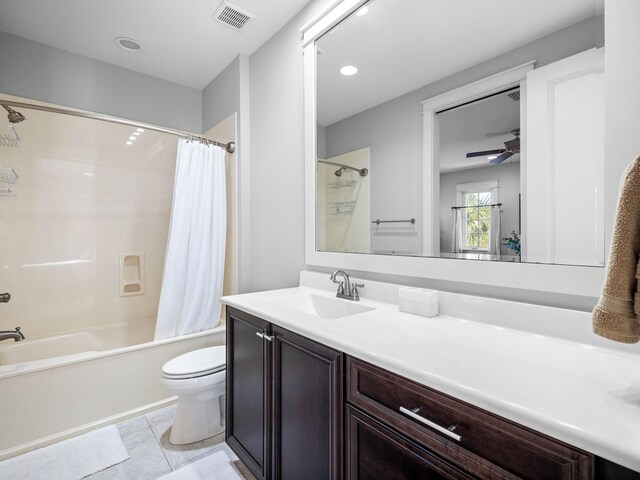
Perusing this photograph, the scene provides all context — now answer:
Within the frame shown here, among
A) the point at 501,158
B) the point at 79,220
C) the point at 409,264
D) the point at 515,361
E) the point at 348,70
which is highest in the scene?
the point at 348,70

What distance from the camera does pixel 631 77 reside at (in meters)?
0.87

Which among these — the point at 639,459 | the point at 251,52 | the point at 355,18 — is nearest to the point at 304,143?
the point at 355,18

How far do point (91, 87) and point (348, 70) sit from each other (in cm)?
219

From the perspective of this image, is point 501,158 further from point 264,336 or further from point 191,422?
point 191,422

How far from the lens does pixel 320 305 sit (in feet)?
5.47

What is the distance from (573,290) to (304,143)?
5.02ft

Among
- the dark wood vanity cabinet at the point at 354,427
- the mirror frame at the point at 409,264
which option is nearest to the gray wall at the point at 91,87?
the mirror frame at the point at 409,264

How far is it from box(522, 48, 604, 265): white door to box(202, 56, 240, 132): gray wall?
2.10m

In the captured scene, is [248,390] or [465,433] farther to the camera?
[248,390]

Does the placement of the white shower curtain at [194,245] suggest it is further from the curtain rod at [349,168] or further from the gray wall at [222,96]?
the curtain rod at [349,168]

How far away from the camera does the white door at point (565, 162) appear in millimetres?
942

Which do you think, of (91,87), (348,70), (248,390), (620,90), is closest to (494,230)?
(620,90)

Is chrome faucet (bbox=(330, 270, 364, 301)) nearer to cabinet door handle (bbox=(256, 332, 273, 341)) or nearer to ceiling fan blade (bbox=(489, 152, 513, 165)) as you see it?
cabinet door handle (bbox=(256, 332, 273, 341))

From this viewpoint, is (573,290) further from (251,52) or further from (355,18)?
(251,52)
